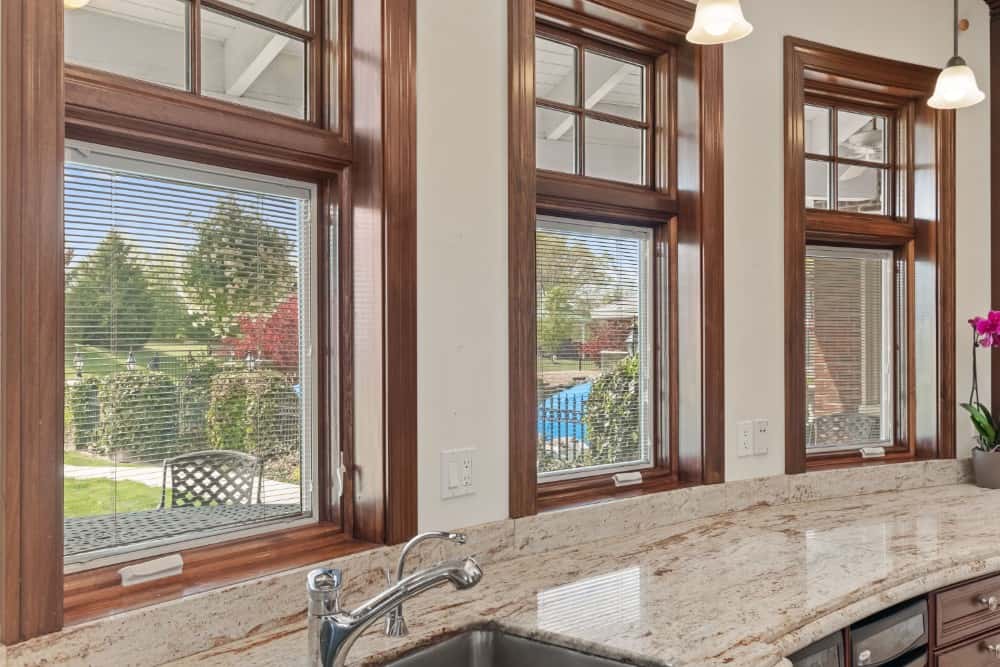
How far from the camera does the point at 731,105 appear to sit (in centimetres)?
253

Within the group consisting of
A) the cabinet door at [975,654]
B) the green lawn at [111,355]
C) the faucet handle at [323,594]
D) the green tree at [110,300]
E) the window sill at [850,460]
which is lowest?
the cabinet door at [975,654]

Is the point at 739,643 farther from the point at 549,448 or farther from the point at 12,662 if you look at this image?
the point at 12,662

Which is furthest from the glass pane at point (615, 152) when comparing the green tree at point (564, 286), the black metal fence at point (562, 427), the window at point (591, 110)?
the black metal fence at point (562, 427)

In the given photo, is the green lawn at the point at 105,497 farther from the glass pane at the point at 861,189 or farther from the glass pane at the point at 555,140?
the glass pane at the point at 861,189

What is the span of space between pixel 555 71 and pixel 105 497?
1615mm

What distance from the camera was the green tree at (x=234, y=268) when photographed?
61.5 inches

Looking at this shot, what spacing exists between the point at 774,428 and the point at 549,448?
0.85 meters

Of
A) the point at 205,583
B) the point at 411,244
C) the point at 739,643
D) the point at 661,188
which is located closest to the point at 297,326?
the point at 411,244

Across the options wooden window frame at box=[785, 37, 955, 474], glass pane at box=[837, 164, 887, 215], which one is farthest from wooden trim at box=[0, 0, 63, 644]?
glass pane at box=[837, 164, 887, 215]

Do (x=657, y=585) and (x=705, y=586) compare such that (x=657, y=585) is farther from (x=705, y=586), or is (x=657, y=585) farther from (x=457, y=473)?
(x=457, y=473)

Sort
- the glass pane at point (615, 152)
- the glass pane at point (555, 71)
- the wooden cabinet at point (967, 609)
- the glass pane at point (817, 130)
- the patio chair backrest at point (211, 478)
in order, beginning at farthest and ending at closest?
the glass pane at point (817, 130)
the glass pane at point (615, 152)
the glass pane at point (555, 71)
the wooden cabinet at point (967, 609)
the patio chair backrest at point (211, 478)

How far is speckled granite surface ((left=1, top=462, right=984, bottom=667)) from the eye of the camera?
4.42 feet

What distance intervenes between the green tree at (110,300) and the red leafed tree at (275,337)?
184 mm

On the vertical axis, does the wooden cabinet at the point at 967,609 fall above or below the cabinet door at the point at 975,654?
above
